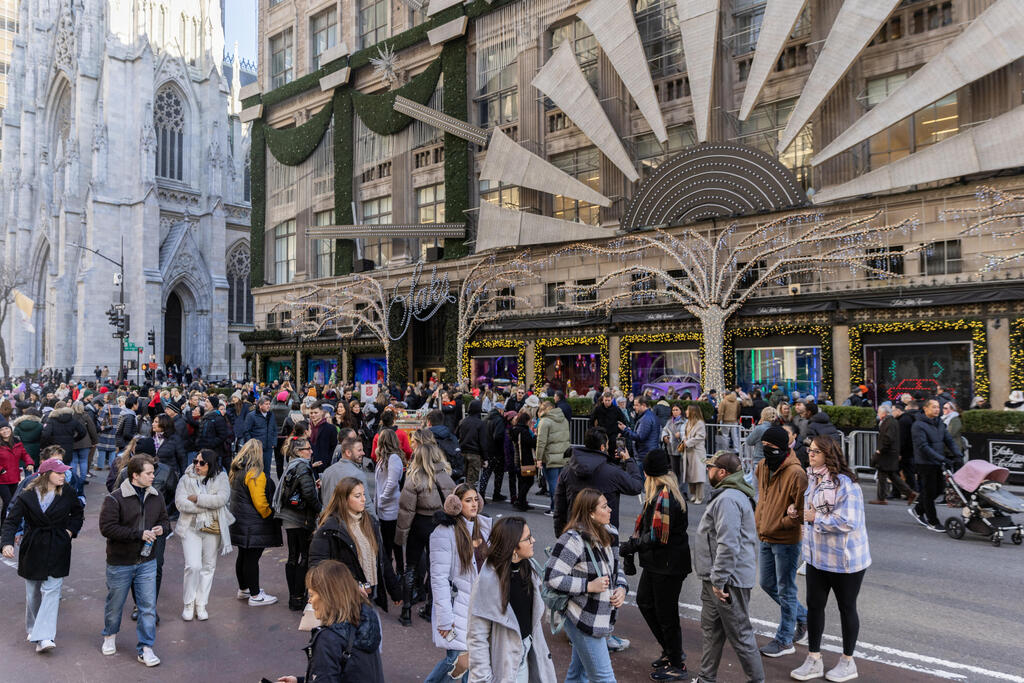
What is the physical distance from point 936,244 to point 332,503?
69.7 ft

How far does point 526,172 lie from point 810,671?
2543 cm

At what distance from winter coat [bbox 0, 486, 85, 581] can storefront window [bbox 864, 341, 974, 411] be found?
20552 mm

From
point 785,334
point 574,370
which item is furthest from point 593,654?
point 574,370

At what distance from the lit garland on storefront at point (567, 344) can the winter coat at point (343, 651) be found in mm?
23696

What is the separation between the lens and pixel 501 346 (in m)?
30.8

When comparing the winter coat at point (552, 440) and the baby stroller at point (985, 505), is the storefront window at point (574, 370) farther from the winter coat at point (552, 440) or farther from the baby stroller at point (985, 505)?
the baby stroller at point (985, 505)

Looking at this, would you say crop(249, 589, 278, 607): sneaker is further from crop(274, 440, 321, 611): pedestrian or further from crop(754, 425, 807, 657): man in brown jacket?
crop(754, 425, 807, 657): man in brown jacket

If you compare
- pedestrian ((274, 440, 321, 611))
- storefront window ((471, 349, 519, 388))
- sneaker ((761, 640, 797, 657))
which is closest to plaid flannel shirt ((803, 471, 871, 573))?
sneaker ((761, 640, 797, 657))

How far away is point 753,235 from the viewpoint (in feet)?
75.7

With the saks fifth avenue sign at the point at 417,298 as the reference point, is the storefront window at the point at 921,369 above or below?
below

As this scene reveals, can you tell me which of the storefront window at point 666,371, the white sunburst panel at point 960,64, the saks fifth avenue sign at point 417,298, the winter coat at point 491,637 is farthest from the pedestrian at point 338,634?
the saks fifth avenue sign at point 417,298

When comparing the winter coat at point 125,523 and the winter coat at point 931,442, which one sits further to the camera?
the winter coat at point 931,442

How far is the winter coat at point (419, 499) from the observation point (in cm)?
686

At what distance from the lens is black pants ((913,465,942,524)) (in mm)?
10766
